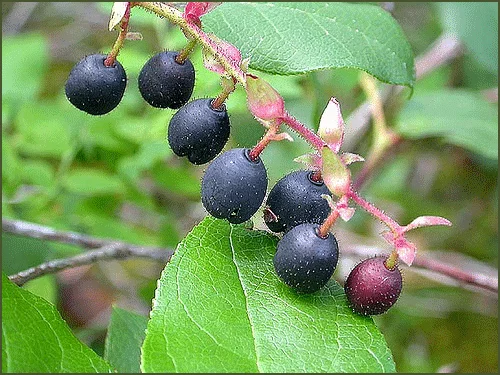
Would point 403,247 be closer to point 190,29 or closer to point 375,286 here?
point 375,286

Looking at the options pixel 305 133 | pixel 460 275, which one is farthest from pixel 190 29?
pixel 460 275

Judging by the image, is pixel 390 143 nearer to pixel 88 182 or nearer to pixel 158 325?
pixel 88 182

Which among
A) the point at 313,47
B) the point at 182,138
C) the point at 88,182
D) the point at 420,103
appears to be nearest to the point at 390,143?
the point at 420,103

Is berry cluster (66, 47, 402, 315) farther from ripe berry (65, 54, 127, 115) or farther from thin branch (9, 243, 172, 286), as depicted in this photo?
thin branch (9, 243, 172, 286)

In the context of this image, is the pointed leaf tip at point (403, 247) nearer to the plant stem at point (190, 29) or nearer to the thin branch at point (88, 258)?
the plant stem at point (190, 29)

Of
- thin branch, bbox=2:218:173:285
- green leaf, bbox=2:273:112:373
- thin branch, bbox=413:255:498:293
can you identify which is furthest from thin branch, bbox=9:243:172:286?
thin branch, bbox=413:255:498:293

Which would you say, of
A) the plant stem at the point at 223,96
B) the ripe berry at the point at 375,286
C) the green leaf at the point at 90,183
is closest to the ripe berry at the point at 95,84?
the plant stem at the point at 223,96
